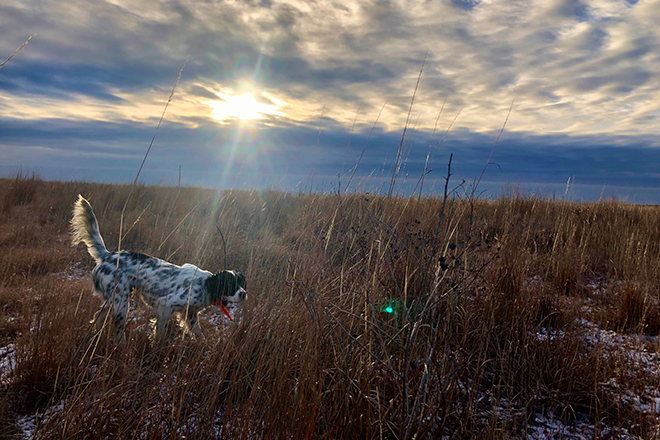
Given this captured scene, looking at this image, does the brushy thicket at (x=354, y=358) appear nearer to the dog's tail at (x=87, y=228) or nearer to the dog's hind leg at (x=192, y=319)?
the dog's hind leg at (x=192, y=319)

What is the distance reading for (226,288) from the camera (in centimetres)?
290

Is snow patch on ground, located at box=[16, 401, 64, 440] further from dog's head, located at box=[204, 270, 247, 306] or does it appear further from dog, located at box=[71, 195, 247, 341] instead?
dog's head, located at box=[204, 270, 247, 306]

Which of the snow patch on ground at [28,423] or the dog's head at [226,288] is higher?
the dog's head at [226,288]

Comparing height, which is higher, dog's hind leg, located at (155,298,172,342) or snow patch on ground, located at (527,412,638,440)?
snow patch on ground, located at (527,412,638,440)

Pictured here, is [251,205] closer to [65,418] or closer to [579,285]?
[579,285]

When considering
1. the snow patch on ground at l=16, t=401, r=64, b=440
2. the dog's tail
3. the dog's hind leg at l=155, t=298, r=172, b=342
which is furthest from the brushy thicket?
the dog's tail

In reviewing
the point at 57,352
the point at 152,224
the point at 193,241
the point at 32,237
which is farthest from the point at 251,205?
the point at 57,352

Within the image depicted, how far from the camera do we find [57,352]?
222cm

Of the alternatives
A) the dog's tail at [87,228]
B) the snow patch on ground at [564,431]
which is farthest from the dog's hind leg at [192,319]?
the snow patch on ground at [564,431]

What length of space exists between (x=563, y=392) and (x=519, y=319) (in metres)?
0.60

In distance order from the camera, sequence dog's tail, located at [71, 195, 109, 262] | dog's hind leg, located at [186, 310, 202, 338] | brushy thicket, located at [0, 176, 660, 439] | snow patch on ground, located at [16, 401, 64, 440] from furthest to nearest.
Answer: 1. dog's tail, located at [71, 195, 109, 262]
2. dog's hind leg, located at [186, 310, 202, 338]
3. snow patch on ground, located at [16, 401, 64, 440]
4. brushy thicket, located at [0, 176, 660, 439]

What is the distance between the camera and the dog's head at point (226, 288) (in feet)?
9.40

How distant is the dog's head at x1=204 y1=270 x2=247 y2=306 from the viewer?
287cm

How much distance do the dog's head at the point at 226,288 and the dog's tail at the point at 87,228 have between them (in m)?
1.36
